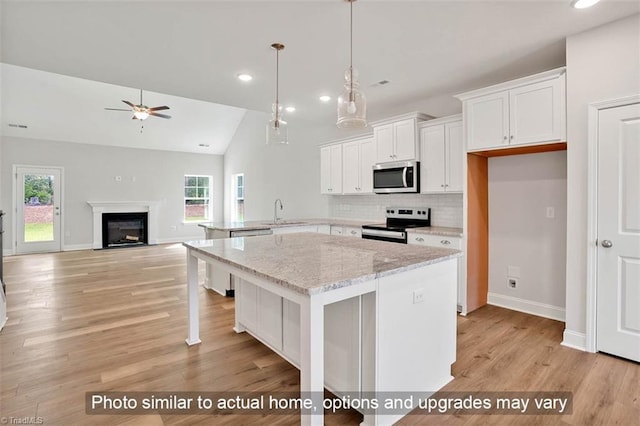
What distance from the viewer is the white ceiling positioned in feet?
7.57

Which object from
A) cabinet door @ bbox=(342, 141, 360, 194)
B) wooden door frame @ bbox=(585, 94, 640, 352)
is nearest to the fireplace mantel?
cabinet door @ bbox=(342, 141, 360, 194)

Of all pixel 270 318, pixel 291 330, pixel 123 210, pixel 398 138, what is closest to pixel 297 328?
pixel 291 330

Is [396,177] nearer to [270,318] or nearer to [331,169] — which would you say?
[331,169]

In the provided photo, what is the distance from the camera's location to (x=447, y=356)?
217 cm

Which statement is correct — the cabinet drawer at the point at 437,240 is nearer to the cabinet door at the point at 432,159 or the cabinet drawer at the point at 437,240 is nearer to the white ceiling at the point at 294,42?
the cabinet door at the point at 432,159

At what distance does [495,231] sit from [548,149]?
1.06m

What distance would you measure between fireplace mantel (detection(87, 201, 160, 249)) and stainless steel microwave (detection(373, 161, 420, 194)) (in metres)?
6.83

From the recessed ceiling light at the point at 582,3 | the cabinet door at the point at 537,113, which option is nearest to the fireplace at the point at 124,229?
the cabinet door at the point at 537,113

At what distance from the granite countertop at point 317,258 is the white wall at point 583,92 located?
1.35 meters

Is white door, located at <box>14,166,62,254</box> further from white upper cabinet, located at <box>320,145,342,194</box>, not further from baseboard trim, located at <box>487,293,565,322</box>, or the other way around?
baseboard trim, located at <box>487,293,565,322</box>

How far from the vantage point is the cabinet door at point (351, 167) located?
195 inches

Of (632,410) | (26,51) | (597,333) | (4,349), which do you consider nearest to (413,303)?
(632,410)

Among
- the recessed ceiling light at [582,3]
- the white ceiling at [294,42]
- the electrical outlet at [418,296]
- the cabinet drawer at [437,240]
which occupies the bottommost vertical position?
the electrical outlet at [418,296]

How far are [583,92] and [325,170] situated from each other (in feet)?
11.8
